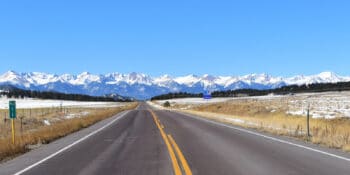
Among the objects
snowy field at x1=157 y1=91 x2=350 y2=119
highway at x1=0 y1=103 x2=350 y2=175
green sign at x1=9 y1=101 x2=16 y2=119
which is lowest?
highway at x1=0 y1=103 x2=350 y2=175

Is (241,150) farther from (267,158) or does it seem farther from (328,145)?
(328,145)

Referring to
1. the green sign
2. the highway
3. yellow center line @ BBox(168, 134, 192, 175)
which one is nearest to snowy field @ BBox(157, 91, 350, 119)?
the highway

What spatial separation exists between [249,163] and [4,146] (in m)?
8.81

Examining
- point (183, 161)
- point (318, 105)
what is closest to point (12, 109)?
point (183, 161)

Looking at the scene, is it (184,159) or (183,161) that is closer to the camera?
(183,161)

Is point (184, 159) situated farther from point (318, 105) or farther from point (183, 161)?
point (318, 105)

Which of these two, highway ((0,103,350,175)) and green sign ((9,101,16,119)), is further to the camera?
green sign ((9,101,16,119))

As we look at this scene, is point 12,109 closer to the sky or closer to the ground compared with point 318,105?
closer to the sky

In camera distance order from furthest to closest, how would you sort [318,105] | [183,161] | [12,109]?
1. [318,105]
2. [12,109]
3. [183,161]

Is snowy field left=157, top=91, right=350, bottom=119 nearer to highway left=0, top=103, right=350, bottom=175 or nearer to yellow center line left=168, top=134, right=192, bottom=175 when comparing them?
highway left=0, top=103, right=350, bottom=175

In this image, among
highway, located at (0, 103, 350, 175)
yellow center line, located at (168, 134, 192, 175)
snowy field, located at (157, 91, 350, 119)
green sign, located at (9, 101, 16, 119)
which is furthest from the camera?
snowy field, located at (157, 91, 350, 119)

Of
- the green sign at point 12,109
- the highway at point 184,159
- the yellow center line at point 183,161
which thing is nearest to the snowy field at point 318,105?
the highway at point 184,159

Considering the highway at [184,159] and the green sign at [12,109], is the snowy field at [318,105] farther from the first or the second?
the green sign at [12,109]

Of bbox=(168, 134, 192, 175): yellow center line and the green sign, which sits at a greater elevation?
the green sign
